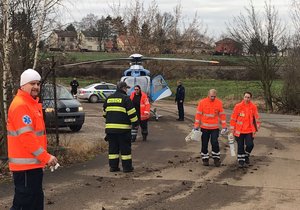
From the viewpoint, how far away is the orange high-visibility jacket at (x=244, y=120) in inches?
427

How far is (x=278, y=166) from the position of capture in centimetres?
1097

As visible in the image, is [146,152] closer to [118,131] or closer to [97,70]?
[118,131]

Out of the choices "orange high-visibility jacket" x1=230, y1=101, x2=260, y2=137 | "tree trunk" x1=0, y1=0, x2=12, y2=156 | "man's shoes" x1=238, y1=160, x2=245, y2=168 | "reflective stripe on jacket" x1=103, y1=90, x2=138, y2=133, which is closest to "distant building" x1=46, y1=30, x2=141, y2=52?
"tree trunk" x1=0, y1=0, x2=12, y2=156

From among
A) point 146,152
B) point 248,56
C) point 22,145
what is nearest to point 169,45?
point 248,56

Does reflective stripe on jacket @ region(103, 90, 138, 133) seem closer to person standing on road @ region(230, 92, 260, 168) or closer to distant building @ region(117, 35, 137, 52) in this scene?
person standing on road @ region(230, 92, 260, 168)

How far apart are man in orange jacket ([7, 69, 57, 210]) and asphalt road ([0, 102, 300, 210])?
182 centimetres

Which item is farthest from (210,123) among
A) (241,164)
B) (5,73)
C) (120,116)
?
(5,73)

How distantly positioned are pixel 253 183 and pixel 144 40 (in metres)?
35.5

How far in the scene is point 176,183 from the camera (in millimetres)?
8922

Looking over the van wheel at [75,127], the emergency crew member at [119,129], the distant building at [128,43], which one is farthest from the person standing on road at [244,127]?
the distant building at [128,43]

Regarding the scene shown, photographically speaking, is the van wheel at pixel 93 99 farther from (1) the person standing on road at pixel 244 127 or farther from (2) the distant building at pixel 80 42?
(1) the person standing on road at pixel 244 127

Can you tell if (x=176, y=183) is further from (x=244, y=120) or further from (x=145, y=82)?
(x=145, y=82)

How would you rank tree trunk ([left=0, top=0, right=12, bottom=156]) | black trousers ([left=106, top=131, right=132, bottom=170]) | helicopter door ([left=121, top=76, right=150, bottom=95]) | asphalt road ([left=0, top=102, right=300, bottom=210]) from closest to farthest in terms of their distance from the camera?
asphalt road ([left=0, top=102, right=300, bottom=210]) → tree trunk ([left=0, top=0, right=12, bottom=156]) → black trousers ([left=106, top=131, right=132, bottom=170]) → helicopter door ([left=121, top=76, right=150, bottom=95])

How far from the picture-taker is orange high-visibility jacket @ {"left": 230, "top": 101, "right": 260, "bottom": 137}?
10844 mm
